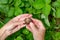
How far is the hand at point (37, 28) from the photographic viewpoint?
138 cm

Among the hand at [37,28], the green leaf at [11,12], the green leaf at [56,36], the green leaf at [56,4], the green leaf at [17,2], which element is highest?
the green leaf at [17,2]

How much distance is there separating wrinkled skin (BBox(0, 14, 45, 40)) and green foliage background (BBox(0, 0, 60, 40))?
7cm

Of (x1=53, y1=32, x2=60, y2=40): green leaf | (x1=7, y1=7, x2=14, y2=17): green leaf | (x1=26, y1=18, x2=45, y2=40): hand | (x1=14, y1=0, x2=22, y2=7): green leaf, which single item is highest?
(x1=14, y1=0, x2=22, y2=7): green leaf

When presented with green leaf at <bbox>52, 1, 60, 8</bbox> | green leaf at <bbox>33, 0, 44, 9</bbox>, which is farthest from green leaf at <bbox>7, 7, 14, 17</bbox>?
green leaf at <bbox>52, 1, 60, 8</bbox>

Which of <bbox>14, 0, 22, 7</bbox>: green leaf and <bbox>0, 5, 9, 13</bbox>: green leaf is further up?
<bbox>14, 0, 22, 7</bbox>: green leaf

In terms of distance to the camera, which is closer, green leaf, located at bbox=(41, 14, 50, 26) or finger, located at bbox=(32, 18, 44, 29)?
finger, located at bbox=(32, 18, 44, 29)

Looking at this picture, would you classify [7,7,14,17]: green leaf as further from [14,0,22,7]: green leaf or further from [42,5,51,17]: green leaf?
[42,5,51,17]: green leaf

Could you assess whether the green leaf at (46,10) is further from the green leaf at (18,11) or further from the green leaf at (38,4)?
the green leaf at (18,11)

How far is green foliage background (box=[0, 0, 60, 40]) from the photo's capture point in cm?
145

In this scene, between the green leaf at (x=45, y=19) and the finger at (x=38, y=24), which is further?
the green leaf at (x=45, y=19)

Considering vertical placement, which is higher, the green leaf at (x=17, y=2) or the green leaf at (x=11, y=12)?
the green leaf at (x=17, y=2)

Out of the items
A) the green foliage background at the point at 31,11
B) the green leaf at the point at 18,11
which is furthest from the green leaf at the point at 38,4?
the green leaf at the point at 18,11

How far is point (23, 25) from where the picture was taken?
1.41 m

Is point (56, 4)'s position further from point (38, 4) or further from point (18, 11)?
point (18, 11)
